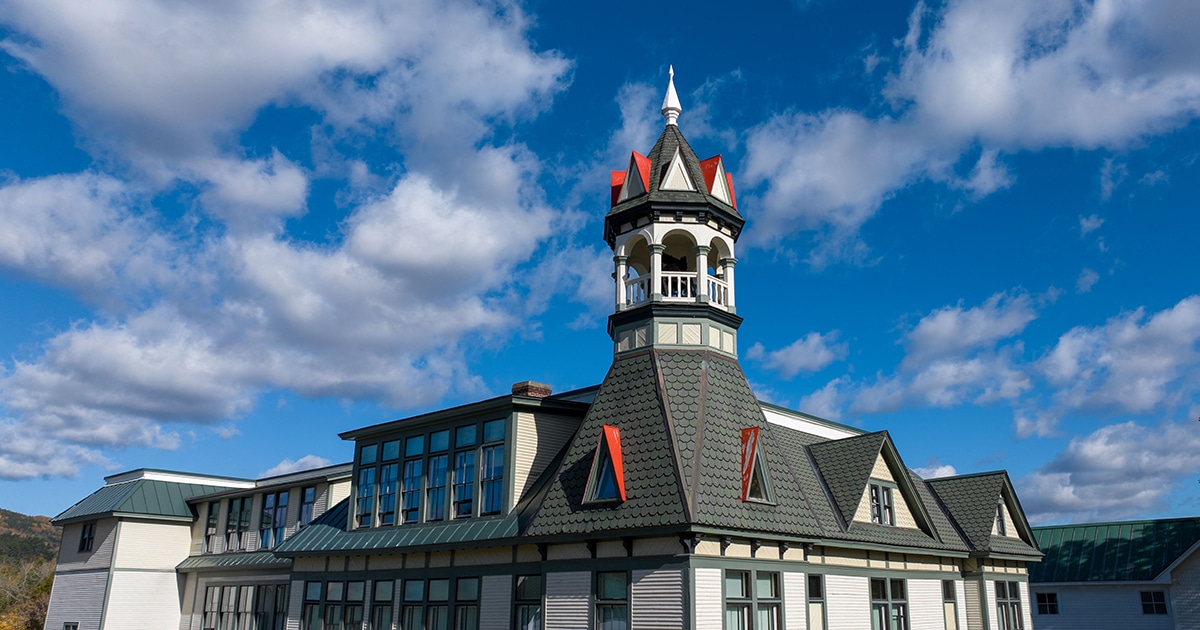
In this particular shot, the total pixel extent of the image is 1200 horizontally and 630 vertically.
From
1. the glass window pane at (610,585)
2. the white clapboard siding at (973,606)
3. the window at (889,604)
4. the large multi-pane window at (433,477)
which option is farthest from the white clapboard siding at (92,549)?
the white clapboard siding at (973,606)

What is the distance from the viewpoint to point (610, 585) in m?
19.4

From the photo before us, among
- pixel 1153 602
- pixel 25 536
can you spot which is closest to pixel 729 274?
pixel 1153 602

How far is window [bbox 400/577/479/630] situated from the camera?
915 inches

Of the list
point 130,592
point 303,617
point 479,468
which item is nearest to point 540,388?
point 479,468

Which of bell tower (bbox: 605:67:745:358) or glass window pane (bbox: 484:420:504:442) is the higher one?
bell tower (bbox: 605:67:745:358)

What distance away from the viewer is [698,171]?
24719mm

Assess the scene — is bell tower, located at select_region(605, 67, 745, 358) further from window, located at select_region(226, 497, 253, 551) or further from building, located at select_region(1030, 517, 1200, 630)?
building, located at select_region(1030, 517, 1200, 630)

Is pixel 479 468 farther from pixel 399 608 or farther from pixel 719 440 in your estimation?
pixel 719 440

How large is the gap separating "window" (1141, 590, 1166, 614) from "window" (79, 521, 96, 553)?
46665 millimetres

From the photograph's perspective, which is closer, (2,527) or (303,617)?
(303,617)

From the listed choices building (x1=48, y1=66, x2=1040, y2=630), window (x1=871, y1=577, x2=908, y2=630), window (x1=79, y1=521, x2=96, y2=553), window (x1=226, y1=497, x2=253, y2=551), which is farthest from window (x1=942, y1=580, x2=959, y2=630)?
window (x1=79, y1=521, x2=96, y2=553)

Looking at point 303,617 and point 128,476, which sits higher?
point 128,476

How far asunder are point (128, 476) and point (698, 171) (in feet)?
105

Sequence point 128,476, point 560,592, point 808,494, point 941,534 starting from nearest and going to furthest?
point 560,592 < point 808,494 < point 941,534 < point 128,476
